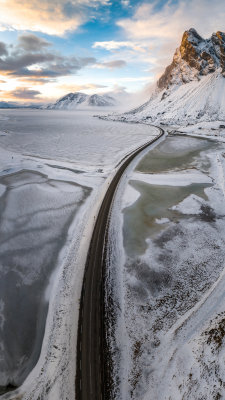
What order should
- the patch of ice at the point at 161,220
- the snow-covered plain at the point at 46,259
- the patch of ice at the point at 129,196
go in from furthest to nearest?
the patch of ice at the point at 129,196
the patch of ice at the point at 161,220
the snow-covered plain at the point at 46,259

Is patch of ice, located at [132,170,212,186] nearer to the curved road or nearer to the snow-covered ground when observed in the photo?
the snow-covered ground

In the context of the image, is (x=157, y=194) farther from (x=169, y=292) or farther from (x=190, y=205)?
(x=169, y=292)

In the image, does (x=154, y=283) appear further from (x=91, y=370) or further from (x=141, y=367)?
(x=91, y=370)

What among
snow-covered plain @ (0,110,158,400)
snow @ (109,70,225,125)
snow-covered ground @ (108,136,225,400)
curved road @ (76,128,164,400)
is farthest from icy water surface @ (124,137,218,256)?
snow @ (109,70,225,125)

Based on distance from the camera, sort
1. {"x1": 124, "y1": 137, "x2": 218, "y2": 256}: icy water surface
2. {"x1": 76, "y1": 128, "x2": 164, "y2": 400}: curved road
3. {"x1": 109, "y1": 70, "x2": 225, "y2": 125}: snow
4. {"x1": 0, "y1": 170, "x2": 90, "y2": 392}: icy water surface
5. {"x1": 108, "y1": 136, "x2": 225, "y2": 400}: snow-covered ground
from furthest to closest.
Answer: {"x1": 109, "y1": 70, "x2": 225, "y2": 125}: snow
{"x1": 124, "y1": 137, "x2": 218, "y2": 256}: icy water surface
{"x1": 0, "y1": 170, "x2": 90, "y2": 392}: icy water surface
{"x1": 76, "y1": 128, "x2": 164, "y2": 400}: curved road
{"x1": 108, "y1": 136, "x2": 225, "y2": 400}: snow-covered ground

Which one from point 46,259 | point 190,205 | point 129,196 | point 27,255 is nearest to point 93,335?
point 46,259

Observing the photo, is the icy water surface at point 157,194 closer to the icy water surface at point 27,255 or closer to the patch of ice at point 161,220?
the patch of ice at point 161,220

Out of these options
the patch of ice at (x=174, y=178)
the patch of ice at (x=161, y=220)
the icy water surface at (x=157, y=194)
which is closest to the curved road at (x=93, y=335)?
the icy water surface at (x=157, y=194)
